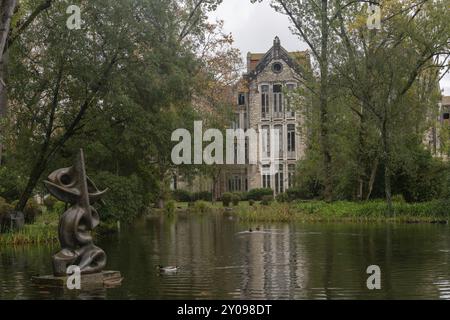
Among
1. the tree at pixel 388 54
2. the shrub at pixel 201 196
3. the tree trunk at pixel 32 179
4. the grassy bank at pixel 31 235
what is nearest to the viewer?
the grassy bank at pixel 31 235

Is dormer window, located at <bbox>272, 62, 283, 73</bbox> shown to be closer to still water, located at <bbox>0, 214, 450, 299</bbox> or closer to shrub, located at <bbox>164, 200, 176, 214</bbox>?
shrub, located at <bbox>164, 200, 176, 214</bbox>

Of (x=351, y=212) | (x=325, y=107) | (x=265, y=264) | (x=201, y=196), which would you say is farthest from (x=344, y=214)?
(x=201, y=196)

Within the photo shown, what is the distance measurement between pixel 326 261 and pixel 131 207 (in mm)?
11548

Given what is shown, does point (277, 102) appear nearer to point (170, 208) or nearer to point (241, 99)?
point (241, 99)

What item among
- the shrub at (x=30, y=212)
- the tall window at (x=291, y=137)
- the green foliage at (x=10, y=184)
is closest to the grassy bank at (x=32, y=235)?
the shrub at (x=30, y=212)

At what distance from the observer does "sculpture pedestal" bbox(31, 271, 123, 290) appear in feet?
45.2

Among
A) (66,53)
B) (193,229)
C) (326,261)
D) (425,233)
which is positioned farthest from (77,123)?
(425,233)

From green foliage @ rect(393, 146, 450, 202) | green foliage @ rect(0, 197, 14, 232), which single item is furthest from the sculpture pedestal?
green foliage @ rect(393, 146, 450, 202)

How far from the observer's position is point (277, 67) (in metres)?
64.8

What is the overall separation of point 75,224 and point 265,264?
564 cm

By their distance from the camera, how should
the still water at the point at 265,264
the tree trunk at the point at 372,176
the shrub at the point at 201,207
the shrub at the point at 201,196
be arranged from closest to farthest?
the still water at the point at 265,264 < the tree trunk at the point at 372,176 < the shrub at the point at 201,207 < the shrub at the point at 201,196

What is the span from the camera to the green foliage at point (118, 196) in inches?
1069

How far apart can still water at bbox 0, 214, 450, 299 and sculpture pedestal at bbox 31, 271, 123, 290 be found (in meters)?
0.22

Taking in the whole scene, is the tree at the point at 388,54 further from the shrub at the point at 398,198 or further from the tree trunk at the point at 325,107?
the shrub at the point at 398,198
